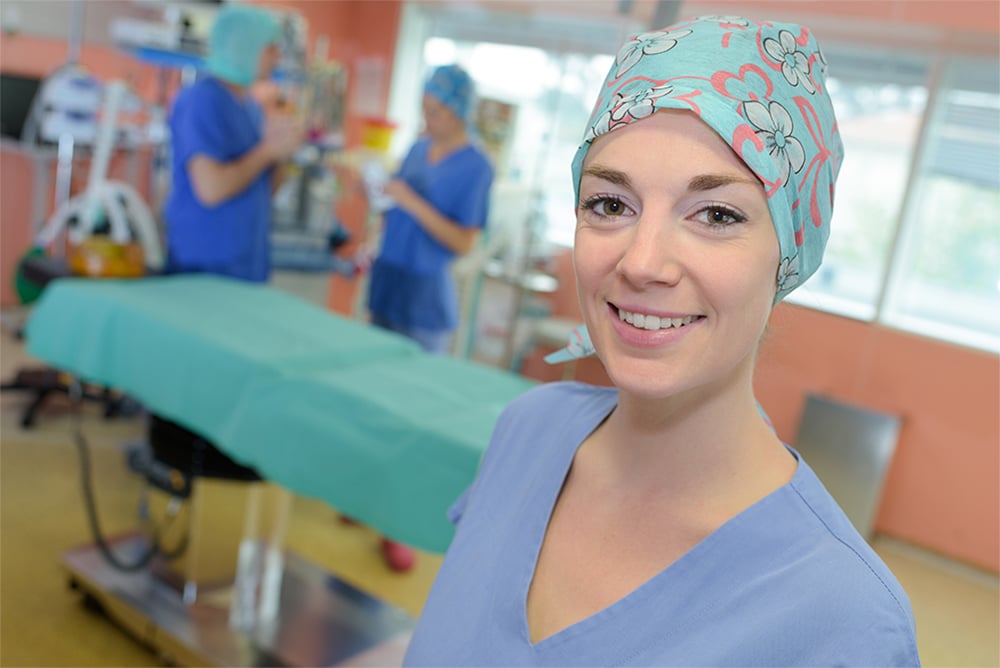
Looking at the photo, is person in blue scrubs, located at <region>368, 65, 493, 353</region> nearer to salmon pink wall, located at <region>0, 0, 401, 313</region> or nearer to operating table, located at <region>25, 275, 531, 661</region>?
salmon pink wall, located at <region>0, 0, 401, 313</region>

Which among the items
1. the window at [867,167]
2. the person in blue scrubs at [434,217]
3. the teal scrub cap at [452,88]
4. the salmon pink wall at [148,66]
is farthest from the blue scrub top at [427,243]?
the window at [867,167]

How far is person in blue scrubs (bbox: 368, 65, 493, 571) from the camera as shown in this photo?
2783 mm

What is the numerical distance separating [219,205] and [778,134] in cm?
207

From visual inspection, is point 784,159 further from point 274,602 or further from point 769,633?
point 274,602

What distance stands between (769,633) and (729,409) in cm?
23

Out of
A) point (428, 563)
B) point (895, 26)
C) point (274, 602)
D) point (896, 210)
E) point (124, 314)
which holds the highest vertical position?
point (895, 26)

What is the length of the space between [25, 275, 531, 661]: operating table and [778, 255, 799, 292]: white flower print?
0.79 meters

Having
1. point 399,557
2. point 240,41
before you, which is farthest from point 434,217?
point 399,557

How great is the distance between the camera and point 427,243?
2.88 metres

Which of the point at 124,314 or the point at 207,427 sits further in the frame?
the point at 124,314

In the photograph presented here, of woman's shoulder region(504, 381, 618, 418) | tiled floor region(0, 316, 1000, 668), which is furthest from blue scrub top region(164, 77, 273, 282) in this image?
woman's shoulder region(504, 381, 618, 418)

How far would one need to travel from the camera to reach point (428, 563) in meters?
2.18

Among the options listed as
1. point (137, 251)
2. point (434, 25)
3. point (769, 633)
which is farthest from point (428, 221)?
point (769, 633)

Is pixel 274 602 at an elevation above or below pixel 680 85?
below
